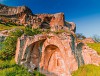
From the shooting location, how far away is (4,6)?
53.4 metres

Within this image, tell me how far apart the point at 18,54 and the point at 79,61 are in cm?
857

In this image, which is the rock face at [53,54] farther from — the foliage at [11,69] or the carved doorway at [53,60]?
the foliage at [11,69]

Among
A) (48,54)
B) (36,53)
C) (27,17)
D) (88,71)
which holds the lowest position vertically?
(88,71)

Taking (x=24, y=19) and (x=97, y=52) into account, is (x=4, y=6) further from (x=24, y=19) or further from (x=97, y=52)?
(x=97, y=52)

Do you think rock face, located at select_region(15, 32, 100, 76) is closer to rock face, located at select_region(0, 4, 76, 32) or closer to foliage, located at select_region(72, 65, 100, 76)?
foliage, located at select_region(72, 65, 100, 76)

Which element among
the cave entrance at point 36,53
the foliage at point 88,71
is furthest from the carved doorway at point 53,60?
the foliage at point 88,71

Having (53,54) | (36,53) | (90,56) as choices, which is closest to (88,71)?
(90,56)

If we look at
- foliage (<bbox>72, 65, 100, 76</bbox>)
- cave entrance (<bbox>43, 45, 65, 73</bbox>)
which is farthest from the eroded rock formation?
foliage (<bbox>72, 65, 100, 76</bbox>)

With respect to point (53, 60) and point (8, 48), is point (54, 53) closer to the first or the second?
point (53, 60)

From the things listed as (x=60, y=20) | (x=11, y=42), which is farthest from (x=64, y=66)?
(x=60, y=20)

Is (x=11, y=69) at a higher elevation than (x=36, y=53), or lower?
lower

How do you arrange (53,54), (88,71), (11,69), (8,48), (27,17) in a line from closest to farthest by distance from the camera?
(11,69) < (88,71) < (8,48) < (53,54) < (27,17)

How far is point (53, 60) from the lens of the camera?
94.8 feet

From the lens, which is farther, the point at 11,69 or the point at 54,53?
the point at 54,53
